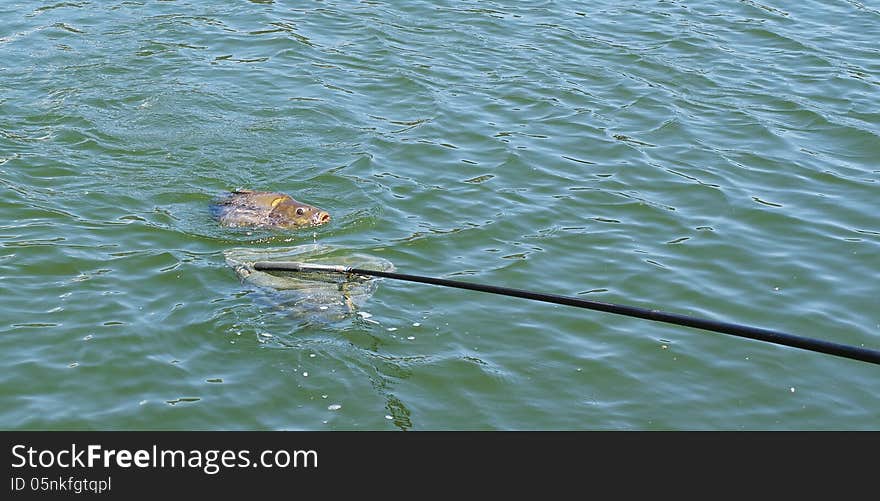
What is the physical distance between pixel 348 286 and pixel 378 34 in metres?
5.99

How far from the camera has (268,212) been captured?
8078 mm

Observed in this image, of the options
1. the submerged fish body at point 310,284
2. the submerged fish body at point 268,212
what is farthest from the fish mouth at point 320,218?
the submerged fish body at point 310,284

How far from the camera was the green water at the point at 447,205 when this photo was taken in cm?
630

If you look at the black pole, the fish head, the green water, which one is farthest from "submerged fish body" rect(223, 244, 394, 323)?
the black pole

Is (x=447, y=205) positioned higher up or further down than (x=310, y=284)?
higher up

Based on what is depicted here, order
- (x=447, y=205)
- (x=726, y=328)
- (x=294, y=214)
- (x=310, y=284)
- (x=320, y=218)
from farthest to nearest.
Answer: (x=447, y=205)
(x=320, y=218)
(x=294, y=214)
(x=310, y=284)
(x=726, y=328)

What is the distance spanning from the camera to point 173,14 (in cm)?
1272

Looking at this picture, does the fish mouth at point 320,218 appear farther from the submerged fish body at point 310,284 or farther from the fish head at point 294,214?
the submerged fish body at point 310,284

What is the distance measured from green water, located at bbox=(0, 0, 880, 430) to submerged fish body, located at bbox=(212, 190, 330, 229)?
4.7 inches

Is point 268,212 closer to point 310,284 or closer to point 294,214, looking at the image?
point 294,214

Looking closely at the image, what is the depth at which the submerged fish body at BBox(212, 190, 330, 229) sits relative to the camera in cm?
802

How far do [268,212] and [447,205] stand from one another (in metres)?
1.46

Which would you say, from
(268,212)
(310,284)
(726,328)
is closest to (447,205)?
(268,212)

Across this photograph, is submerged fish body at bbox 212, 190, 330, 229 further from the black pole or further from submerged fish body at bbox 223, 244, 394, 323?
the black pole
